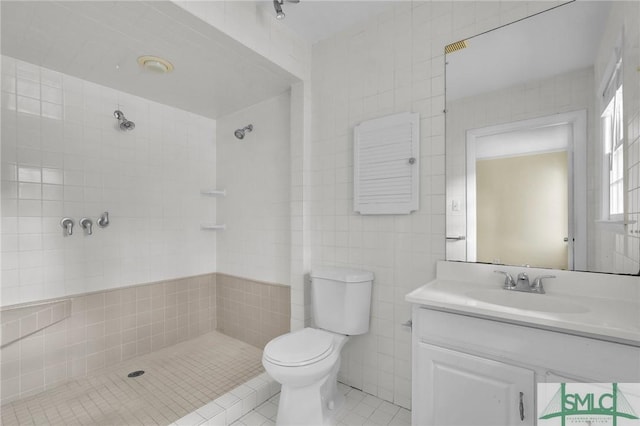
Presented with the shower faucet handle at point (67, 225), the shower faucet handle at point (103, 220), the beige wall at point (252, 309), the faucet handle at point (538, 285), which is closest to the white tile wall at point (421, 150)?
the faucet handle at point (538, 285)

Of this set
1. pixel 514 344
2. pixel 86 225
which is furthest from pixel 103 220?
pixel 514 344

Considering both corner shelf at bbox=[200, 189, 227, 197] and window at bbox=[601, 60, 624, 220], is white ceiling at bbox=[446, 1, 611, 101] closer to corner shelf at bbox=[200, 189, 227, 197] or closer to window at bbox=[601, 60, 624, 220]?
window at bbox=[601, 60, 624, 220]

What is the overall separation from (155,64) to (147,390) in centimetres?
219

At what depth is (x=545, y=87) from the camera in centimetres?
144

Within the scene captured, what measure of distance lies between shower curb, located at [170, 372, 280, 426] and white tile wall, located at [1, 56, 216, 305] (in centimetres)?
129

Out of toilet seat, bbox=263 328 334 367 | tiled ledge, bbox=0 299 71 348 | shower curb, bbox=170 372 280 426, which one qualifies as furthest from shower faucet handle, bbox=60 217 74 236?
toilet seat, bbox=263 328 334 367

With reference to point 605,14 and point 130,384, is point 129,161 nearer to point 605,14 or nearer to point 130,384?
point 130,384

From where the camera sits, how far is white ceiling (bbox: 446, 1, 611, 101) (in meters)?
1.37

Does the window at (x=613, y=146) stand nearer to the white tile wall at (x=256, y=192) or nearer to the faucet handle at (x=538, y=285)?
the faucet handle at (x=538, y=285)

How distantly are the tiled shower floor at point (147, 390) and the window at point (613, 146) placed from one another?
2.31m

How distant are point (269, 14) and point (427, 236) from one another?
1725mm

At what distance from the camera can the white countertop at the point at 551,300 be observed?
97cm

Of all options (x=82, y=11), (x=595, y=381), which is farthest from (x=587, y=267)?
(x=82, y=11)

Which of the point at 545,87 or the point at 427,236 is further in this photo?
the point at 427,236
